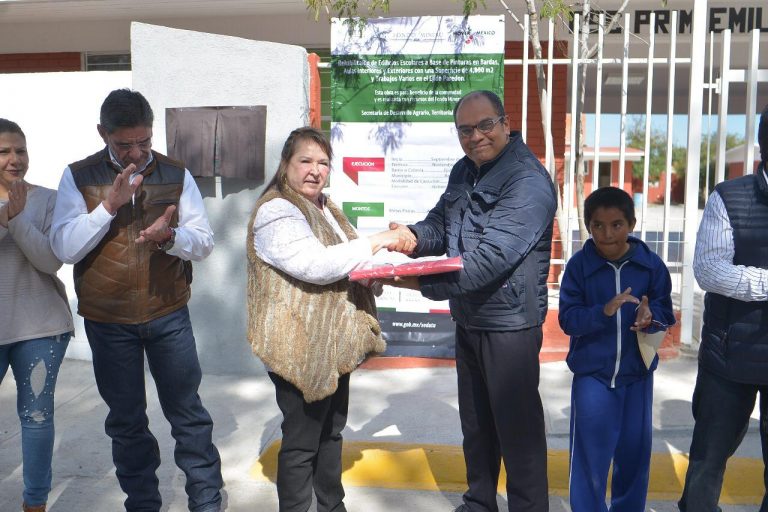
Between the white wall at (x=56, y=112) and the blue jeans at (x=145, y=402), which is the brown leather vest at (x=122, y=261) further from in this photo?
the white wall at (x=56, y=112)

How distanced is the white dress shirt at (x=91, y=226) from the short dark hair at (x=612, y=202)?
1.61 metres

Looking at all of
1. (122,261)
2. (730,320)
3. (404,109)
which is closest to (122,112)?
(122,261)

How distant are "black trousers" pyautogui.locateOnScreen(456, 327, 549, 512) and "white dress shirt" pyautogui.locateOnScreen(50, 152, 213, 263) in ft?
3.86

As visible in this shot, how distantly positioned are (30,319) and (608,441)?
2.47m

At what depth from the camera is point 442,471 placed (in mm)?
4020

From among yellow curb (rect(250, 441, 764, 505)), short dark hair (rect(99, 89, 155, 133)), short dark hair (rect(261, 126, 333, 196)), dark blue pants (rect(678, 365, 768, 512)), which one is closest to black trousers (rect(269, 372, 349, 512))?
short dark hair (rect(261, 126, 333, 196))

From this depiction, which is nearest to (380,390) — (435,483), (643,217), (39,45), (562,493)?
(435,483)

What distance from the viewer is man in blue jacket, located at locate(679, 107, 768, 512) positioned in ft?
9.14

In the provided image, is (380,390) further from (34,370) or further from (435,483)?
(34,370)

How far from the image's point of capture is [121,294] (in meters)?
3.15

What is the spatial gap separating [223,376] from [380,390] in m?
1.20

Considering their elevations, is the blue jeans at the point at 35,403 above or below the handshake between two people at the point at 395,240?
below

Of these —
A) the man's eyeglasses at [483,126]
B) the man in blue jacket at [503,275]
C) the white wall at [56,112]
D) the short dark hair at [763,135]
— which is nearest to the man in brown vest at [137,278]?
the man in blue jacket at [503,275]

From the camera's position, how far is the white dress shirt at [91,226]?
298 centimetres
